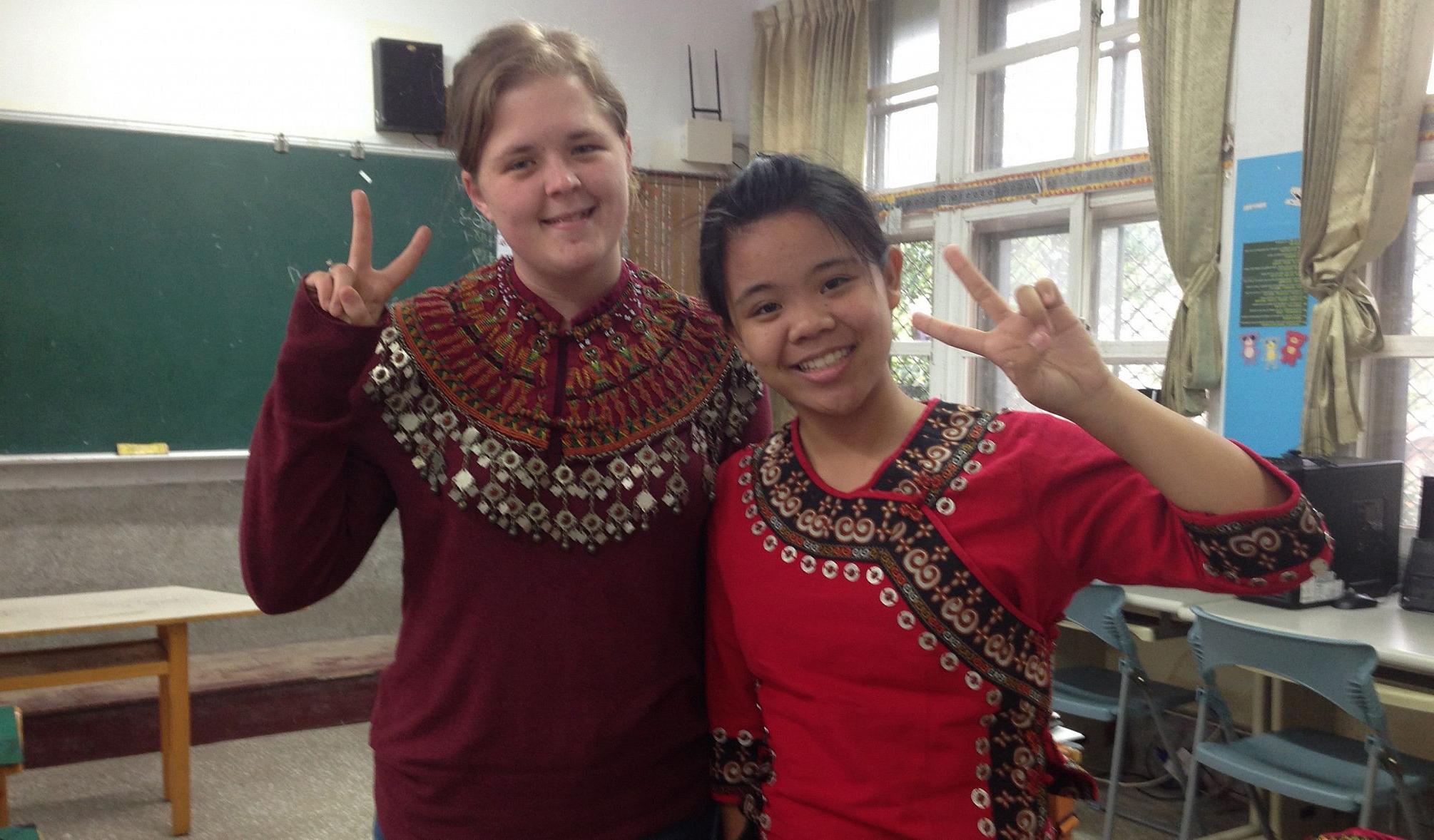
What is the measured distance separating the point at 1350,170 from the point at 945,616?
304cm

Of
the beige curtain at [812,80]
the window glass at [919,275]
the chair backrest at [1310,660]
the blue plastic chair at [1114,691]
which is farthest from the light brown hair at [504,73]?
the window glass at [919,275]

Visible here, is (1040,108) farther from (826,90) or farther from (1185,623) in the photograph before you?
(1185,623)

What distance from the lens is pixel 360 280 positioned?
1.10 metres

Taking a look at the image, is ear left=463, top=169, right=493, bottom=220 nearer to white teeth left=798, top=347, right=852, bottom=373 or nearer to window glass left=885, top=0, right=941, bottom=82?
white teeth left=798, top=347, right=852, bottom=373

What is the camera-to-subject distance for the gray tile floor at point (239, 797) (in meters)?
3.49

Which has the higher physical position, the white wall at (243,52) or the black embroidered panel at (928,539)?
the white wall at (243,52)

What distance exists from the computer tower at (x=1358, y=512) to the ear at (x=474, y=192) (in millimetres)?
2715

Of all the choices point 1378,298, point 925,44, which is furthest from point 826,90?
point 1378,298

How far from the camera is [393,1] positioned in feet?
16.5

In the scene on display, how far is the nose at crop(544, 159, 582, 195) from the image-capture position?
3.84ft

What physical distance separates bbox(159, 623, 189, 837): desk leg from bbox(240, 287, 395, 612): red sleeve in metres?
2.67

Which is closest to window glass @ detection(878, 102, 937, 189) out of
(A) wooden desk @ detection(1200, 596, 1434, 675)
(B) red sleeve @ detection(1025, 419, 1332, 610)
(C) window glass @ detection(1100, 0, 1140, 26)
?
(C) window glass @ detection(1100, 0, 1140, 26)

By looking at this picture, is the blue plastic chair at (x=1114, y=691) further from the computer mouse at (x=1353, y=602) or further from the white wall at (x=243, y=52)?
the white wall at (x=243, y=52)

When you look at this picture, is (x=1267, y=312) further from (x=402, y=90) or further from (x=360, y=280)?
(x=402, y=90)
